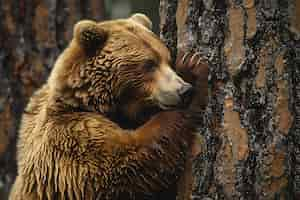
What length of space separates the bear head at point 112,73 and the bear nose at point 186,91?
0.30m

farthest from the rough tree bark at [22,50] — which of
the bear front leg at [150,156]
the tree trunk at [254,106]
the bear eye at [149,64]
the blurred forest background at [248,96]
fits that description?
the tree trunk at [254,106]

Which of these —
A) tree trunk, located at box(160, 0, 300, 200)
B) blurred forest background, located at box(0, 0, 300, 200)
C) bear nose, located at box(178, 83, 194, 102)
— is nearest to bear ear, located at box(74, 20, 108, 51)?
blurred forest background, located at box(0, 0, 300, 200)

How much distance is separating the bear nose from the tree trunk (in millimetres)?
205

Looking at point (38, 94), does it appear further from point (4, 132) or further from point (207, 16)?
point (4, 132)

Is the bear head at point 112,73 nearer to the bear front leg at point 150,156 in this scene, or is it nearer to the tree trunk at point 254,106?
the bear front leg at point 150,156

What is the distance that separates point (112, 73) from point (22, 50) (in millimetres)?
3619

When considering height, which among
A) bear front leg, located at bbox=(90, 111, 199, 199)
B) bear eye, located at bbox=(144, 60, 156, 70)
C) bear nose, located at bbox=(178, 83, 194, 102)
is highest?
bear eye, located at bbox=(144, 60, 156, 70)

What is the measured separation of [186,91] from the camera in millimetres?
4172

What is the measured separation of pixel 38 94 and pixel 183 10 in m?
1.39

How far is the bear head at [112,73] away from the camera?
179 inches

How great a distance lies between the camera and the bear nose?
4.17 metres

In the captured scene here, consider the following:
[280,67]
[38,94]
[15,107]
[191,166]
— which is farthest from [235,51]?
[15,107]

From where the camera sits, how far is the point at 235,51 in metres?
3.95

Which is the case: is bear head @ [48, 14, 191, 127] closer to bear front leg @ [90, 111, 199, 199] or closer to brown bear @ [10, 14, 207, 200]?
brown bear @ [10, 14, 207, 200]
